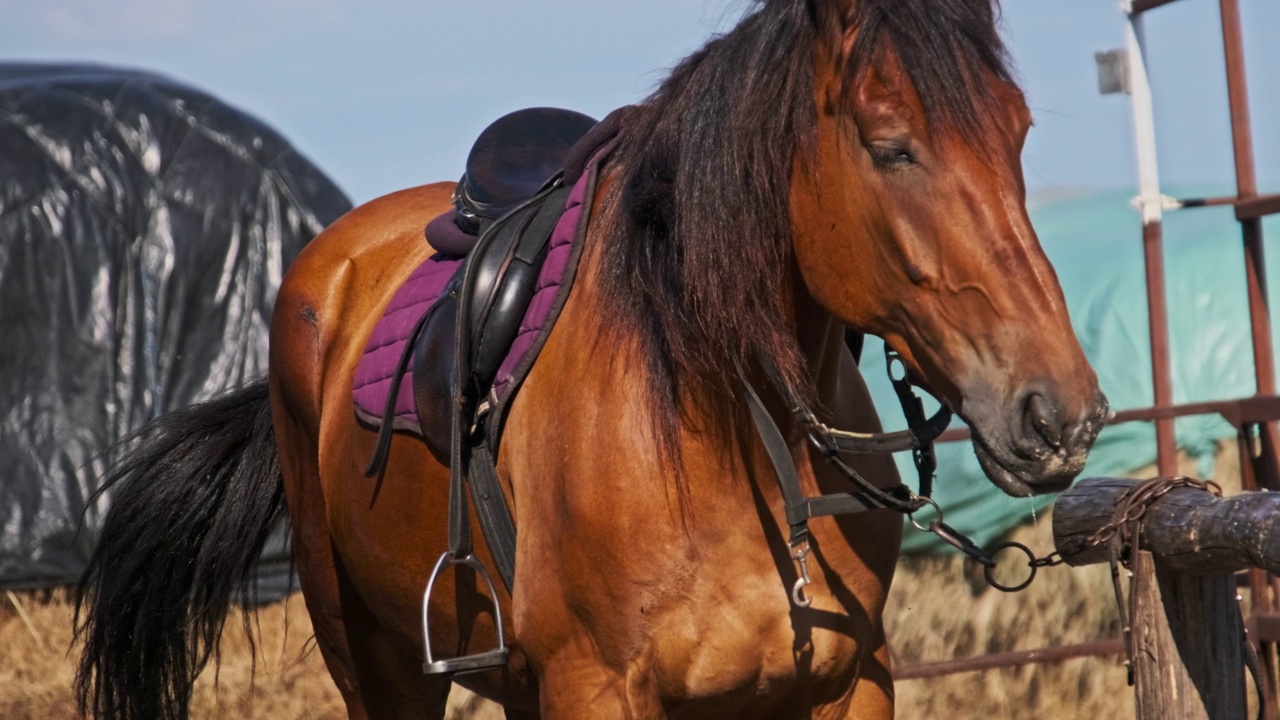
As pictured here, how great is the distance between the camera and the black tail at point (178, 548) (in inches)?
157

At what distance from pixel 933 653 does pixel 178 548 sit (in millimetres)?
3229

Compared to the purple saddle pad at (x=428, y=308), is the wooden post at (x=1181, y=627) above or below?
below

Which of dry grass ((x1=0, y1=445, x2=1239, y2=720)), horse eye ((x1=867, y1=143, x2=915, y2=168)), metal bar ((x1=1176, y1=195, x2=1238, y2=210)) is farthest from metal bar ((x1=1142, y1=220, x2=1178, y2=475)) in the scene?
horse eye ((x1=867, y1=143, x2=915, y2=168))

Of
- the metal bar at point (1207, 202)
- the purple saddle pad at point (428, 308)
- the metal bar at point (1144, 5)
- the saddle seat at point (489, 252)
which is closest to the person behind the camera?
the purple saddle pad at point (428, 308)

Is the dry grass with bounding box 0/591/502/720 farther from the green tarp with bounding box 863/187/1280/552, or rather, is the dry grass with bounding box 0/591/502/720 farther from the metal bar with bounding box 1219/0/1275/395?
the metal bar with bounding box 1219/0/1275/395

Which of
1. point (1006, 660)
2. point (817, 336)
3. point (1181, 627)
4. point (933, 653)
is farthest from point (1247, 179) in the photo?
point (817, 336)

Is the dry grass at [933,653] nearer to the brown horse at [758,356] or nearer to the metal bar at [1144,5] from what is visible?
the metal bar at [1144,5]

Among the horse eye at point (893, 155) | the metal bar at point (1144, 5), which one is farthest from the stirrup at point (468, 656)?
the metal bar at point (1144, 5)

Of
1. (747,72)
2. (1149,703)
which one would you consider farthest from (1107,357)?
(747,72)

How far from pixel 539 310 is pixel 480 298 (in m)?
0.18

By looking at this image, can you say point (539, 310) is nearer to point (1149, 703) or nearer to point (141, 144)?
point (1149, 703)

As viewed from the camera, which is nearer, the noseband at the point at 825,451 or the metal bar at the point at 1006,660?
the noseband at the point at 825,451

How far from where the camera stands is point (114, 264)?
6.43 m

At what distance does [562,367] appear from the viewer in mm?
2396
